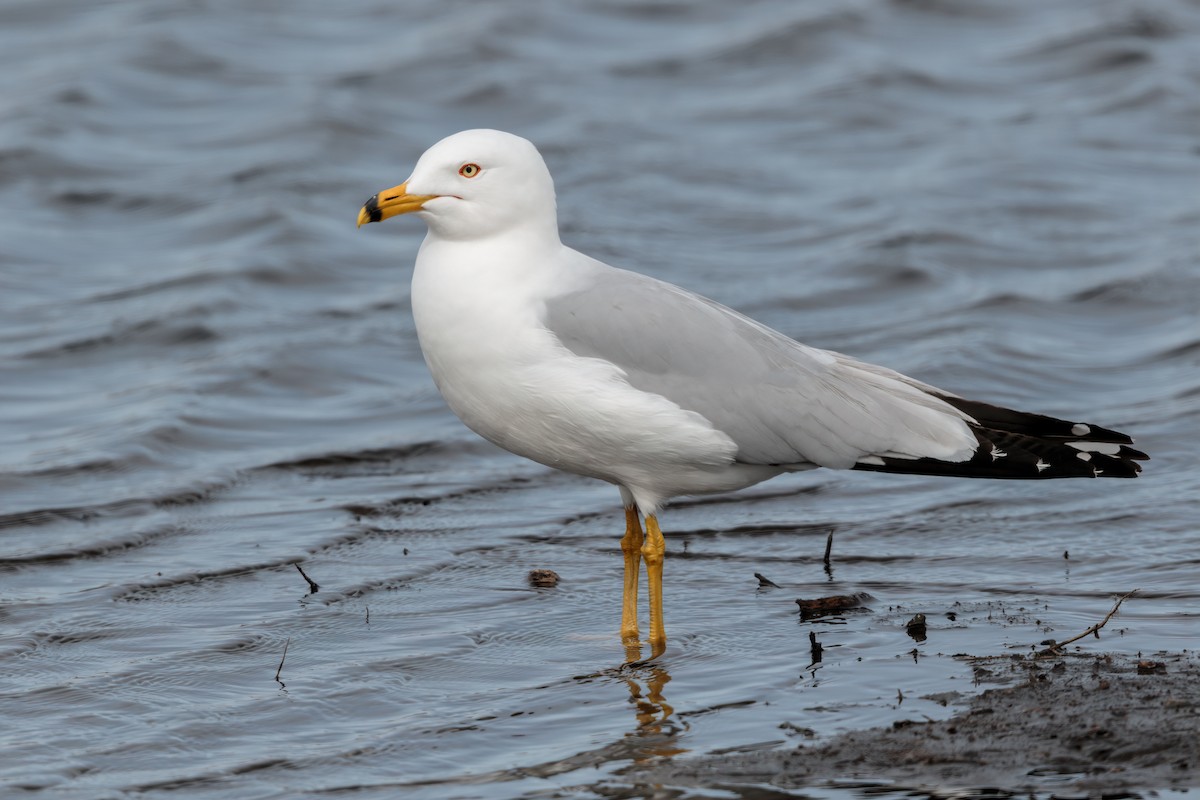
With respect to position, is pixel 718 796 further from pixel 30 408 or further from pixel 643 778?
pixel 30 408

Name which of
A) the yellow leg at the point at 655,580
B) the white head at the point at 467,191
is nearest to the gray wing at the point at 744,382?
the white head at the point at 467,191

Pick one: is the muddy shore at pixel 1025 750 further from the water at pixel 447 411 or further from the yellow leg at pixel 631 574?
the yellow leg at pixel 631 574

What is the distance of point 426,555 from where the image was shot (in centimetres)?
803

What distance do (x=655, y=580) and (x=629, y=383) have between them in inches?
34.0

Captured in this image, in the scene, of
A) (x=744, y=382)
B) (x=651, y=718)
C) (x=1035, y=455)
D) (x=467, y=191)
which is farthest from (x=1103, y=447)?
(x=467, y=191)

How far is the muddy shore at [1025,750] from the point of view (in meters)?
4.98

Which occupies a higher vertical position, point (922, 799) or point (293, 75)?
point (293, 75)

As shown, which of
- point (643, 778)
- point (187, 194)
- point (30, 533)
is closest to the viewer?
point (643, 778)

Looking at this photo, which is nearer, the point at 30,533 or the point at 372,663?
the point at 372,663

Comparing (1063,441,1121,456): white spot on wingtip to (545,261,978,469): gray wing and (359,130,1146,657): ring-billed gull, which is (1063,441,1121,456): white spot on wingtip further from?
(545,261,978,469): gray wing

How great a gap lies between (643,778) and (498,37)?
1492 centimetres

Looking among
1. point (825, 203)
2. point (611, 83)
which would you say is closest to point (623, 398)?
point (825, 203)

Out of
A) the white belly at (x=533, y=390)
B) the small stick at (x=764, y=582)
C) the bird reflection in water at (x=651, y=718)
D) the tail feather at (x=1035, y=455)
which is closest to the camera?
the bird reflection in water at (x=651, y=718)

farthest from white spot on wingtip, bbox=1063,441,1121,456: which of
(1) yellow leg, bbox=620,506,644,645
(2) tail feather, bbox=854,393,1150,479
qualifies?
(1) yellow leg, bbox=620,506,644,645
